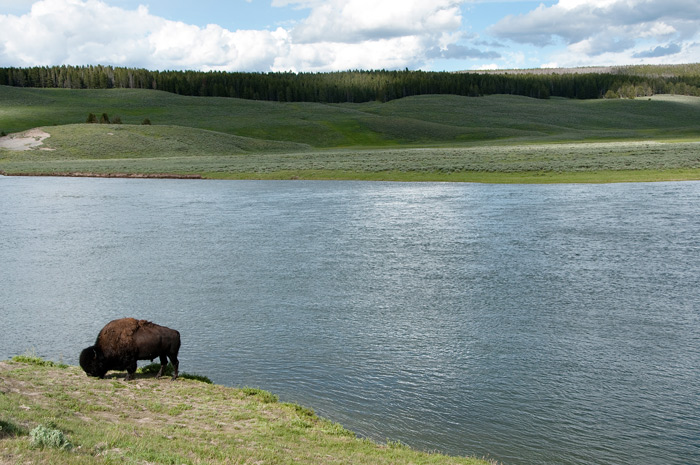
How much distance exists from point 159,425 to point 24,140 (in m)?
100

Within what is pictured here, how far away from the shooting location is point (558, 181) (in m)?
56.3

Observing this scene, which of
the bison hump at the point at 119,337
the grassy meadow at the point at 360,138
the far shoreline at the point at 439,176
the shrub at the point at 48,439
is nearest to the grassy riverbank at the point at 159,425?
the shrub at the point at 48,439

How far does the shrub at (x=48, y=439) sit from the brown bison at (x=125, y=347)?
4.86 metres

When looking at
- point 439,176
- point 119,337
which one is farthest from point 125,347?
point 439,176

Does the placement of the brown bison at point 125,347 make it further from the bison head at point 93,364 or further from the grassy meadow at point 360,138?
the grassy meadow at point 360,138

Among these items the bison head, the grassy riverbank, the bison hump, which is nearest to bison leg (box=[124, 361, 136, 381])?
the grassy riverbank

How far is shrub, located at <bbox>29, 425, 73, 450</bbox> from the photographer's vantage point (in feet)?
25.5

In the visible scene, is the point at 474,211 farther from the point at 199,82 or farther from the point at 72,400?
the point at 199,82

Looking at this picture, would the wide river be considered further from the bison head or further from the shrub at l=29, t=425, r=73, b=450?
the shrub at l=29, t=425, r=73, b=450

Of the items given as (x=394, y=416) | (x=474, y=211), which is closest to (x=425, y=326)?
(x=394, y=416)

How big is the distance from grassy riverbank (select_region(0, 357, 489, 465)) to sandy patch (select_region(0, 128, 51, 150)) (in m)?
92.2

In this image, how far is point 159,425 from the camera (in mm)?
10297

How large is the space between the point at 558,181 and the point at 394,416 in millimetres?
47213

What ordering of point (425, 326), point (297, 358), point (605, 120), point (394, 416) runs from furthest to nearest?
1. point (605, 120)
2. point (425, 326)
3. point (297, 358)
4. point (394, 416)
